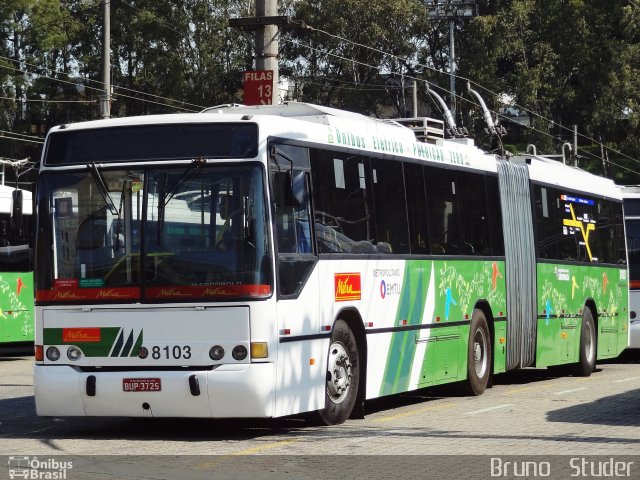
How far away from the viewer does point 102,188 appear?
41.0ft

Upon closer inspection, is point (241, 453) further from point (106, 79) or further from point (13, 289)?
point (106, 79)

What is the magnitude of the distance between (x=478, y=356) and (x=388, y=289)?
11.0ft

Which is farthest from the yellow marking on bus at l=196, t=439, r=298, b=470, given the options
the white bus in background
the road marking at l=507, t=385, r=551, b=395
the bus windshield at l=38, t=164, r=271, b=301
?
the white bus in background

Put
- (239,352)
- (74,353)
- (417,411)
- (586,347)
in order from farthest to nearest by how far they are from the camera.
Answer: (586,347)
(417,411)
(74,353)
(239,352)

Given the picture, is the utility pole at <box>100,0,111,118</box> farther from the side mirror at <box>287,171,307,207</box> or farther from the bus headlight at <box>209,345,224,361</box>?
the bus headlight at <box>209,345,224,361</box>

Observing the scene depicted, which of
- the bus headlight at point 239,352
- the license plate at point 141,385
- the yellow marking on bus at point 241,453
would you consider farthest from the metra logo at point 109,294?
the yellow marking on bus at point 241,453

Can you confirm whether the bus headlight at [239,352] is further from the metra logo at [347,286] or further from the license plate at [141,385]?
the metra logo at [347,286]

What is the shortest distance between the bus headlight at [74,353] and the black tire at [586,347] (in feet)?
36.9

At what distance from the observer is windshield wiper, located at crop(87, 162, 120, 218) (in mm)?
12391

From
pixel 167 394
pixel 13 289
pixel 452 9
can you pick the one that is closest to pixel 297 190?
pixel 167 394

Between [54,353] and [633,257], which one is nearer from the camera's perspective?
[54,353]

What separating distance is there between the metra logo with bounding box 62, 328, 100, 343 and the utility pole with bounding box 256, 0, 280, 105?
27.8 feet

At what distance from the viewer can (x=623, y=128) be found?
6469 cm

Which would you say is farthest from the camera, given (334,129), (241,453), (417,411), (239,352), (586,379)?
(586,379)
